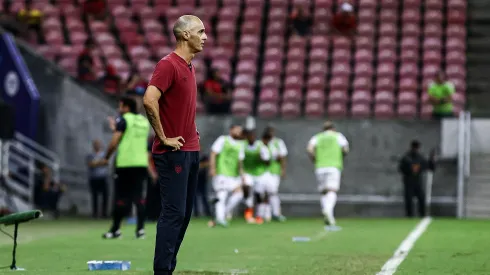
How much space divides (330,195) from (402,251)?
7.28 m

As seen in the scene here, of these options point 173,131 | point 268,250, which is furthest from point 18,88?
point 173,131

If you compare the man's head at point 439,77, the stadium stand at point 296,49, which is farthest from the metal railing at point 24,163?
the man's head at point 439,77

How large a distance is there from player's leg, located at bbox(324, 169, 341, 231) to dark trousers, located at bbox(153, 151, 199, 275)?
Result: 12.3 m

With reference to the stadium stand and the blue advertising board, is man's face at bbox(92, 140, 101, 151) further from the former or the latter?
the stadium stand

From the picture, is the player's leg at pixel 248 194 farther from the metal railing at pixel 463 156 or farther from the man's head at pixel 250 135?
the metal railing at pixel 463 156

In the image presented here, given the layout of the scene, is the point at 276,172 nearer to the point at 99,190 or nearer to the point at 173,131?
the point at 99,190

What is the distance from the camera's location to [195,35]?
30.4ft

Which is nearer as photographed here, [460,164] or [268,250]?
[268,250]

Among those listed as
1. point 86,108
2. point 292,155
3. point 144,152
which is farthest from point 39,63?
point 144,152

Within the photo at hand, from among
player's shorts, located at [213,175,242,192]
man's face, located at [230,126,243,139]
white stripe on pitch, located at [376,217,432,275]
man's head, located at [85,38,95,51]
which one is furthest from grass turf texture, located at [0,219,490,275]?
man's head, located at [85,38,95,51]

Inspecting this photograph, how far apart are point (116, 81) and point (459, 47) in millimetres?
9177

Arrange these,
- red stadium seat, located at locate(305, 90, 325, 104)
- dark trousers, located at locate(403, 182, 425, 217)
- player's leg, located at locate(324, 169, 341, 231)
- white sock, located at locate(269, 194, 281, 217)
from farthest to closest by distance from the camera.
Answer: red stadium seat, located at locate(305, 90, 325, 104), dark trousers, located at locate(403, 182, 425, 217), white sock, located at locate(269, 194, 281, 217), player's leg, located at locate(324, 169, 341, 231)

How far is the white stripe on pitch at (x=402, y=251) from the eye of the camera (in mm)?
11758

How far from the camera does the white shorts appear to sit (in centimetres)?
2602
